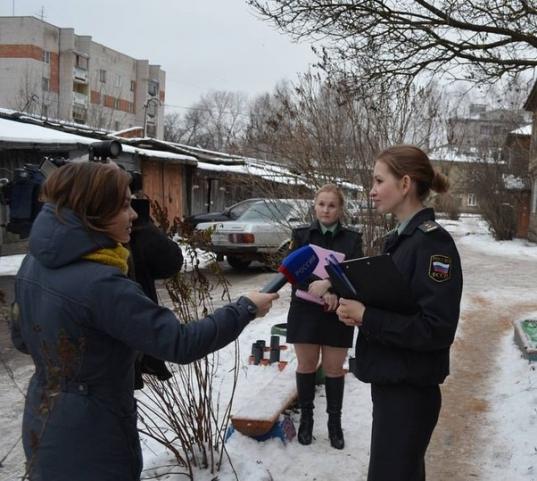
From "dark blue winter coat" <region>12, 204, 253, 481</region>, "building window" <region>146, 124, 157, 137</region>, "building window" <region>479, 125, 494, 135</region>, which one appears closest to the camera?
"dark blue winter coat" <region>12, 204, 253, 481</region>

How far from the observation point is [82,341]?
5.89ft

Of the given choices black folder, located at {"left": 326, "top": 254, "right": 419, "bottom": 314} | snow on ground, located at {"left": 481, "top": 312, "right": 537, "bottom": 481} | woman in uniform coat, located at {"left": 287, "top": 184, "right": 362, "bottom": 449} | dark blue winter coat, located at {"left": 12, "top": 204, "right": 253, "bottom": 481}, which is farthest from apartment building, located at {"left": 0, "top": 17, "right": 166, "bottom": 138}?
dark blue winter coat, located at {"left": 12, "top": 204, "right": 253, "bottom": 481}

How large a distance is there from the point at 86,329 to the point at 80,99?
2072 inches

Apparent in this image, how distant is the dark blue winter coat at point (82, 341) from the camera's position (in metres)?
1.80

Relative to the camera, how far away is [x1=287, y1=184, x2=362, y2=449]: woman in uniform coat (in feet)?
12.9

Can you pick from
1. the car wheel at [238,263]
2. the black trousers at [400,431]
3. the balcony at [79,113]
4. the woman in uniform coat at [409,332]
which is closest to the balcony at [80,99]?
the balcony at [79,113]

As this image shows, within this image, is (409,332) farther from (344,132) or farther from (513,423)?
(344,132)

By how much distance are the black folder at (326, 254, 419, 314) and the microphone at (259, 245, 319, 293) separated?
0.68 feet

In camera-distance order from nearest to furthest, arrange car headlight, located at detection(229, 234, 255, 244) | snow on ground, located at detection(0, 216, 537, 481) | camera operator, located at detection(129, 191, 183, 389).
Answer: camera operator, located at detection(129, 191, 183, 389), snow on ground, located at detection(0, 216, 537, 481), car headlight, located at detection(229, 234, 255, 244)

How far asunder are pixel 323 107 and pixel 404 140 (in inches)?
46.8

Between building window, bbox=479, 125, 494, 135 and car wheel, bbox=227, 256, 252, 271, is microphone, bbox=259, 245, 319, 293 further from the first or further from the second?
building window, bbox=479, 125, 494, 135

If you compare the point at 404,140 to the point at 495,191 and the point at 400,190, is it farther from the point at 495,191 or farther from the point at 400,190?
the point at 495,191

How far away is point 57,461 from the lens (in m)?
1.87

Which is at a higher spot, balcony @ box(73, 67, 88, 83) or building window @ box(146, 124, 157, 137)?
balcony @ box(73, 67, 88, 83)
